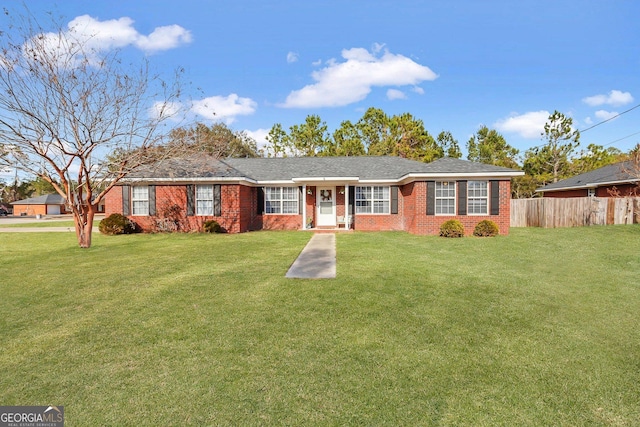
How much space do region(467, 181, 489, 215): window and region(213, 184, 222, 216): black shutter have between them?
1238 cm

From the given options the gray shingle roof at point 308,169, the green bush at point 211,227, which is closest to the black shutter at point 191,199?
the gray shingle roof at point 308,169

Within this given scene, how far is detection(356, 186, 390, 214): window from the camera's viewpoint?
17.1 metres

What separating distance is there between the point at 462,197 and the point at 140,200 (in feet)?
54.5

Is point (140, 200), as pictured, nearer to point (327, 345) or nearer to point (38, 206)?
point (327, 345)

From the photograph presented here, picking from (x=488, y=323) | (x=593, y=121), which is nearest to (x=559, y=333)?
(x=488, y=323)

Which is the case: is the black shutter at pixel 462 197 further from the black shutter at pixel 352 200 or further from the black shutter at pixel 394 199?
the black shutter at pixel 352 200


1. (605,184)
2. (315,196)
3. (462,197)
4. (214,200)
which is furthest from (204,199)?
(605,184)

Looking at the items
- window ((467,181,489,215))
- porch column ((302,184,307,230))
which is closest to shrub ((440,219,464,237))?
window ((467,181,489,215))

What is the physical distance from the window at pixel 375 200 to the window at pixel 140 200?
11494 millimetres

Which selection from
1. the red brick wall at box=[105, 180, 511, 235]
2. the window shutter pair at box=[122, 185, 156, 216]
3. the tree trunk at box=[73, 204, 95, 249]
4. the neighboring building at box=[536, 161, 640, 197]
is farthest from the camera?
Result: the neighboring building at box=[536, 161, 640, 197]

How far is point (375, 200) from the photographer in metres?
17.1

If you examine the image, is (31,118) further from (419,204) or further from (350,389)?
(419,204)

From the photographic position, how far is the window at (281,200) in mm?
17797

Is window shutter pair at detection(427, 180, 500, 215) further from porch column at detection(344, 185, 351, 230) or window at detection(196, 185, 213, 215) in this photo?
window at detection(196, 185, 213, 215)
